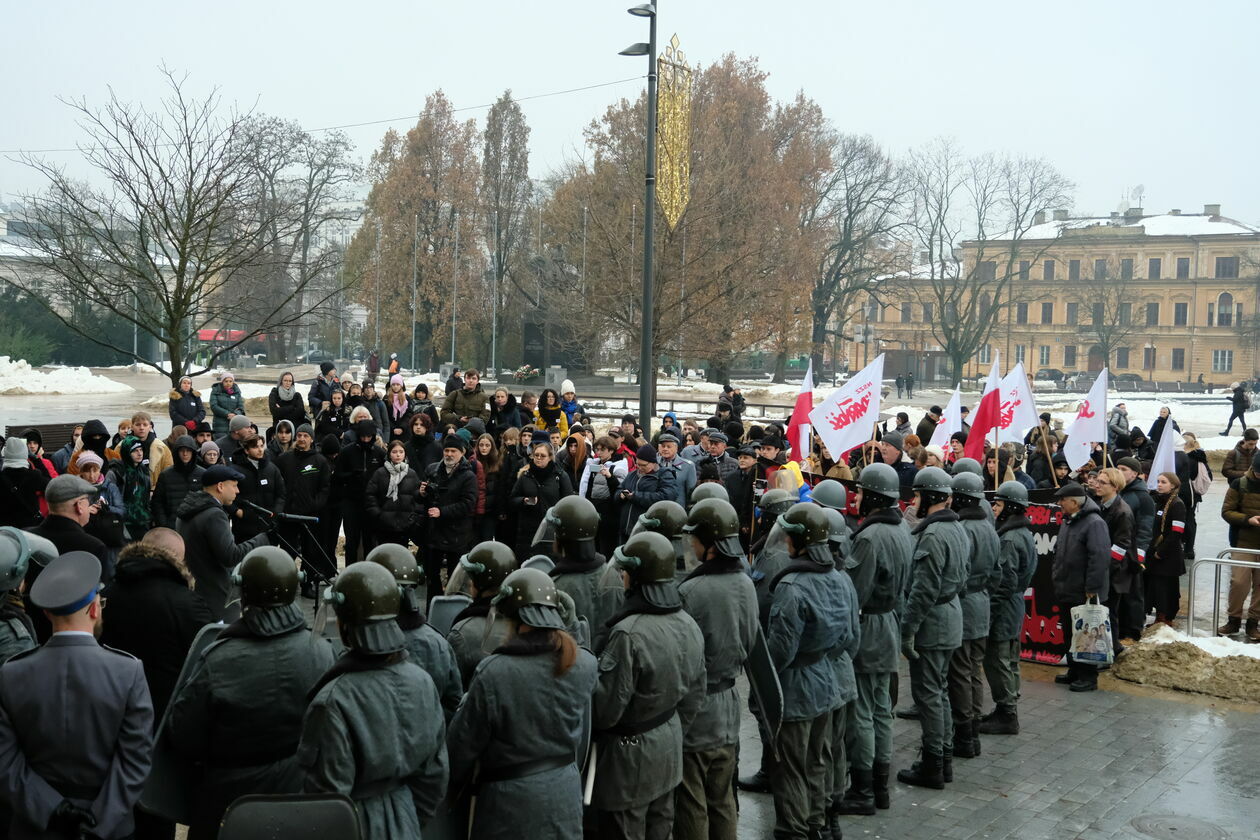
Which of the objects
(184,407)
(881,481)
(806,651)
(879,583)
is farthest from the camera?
(184,407)

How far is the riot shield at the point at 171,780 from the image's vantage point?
4449 mm

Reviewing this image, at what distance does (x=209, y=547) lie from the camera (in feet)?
25.1

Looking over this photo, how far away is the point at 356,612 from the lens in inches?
160

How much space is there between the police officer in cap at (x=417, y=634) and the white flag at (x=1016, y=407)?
9917 millimetres

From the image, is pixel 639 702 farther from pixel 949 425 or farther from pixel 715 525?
pixel 949 425

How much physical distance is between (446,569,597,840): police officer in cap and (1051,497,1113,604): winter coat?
21.6 ft

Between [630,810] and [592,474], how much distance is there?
728 centimetres

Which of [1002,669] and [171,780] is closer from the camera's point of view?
[171,780]

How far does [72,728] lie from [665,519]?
2.95 m

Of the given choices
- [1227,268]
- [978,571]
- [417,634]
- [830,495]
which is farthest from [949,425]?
[1227,268]

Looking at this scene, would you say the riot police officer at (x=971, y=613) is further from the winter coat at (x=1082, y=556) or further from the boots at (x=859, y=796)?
the winter coat at (x=1082, y=556)

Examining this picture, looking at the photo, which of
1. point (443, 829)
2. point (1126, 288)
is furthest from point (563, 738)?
point (1126, 288)

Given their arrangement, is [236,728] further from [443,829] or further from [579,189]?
[579,189]

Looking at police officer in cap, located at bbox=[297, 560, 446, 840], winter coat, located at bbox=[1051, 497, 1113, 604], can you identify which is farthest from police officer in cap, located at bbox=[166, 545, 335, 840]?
winter coat, located at bbox=[1051, 497, 1113, 604]
